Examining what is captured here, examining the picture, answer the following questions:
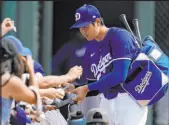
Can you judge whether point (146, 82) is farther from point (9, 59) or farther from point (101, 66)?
point (9, 59)

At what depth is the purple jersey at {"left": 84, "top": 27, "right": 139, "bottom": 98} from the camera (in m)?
5.19

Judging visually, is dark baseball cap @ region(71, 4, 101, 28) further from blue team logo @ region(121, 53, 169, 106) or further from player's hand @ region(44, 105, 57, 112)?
player's hand @ region(44, 105, 57, 112)

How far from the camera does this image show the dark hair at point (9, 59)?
4.08m

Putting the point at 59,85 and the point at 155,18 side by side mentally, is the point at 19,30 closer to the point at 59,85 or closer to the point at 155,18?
the point at 155,18

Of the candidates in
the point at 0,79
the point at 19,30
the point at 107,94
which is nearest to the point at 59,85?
the point at 107,94

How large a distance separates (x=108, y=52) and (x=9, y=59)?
1333 millimetres

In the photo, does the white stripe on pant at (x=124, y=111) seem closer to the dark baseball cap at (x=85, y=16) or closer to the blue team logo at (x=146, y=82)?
the blue team logo at (x=146, y=82)

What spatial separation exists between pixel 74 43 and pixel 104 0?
64 cm

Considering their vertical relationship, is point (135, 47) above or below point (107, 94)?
above

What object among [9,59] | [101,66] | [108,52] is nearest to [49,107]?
[101,66]

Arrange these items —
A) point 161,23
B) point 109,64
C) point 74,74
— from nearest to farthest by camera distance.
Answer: point 74,74, point 109,64, point 161,23

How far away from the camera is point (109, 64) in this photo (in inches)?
209

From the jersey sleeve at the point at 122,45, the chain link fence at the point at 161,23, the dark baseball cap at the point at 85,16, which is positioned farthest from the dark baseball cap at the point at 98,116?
the chain link fence at the point at 161,23

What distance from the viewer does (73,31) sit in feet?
28.0
